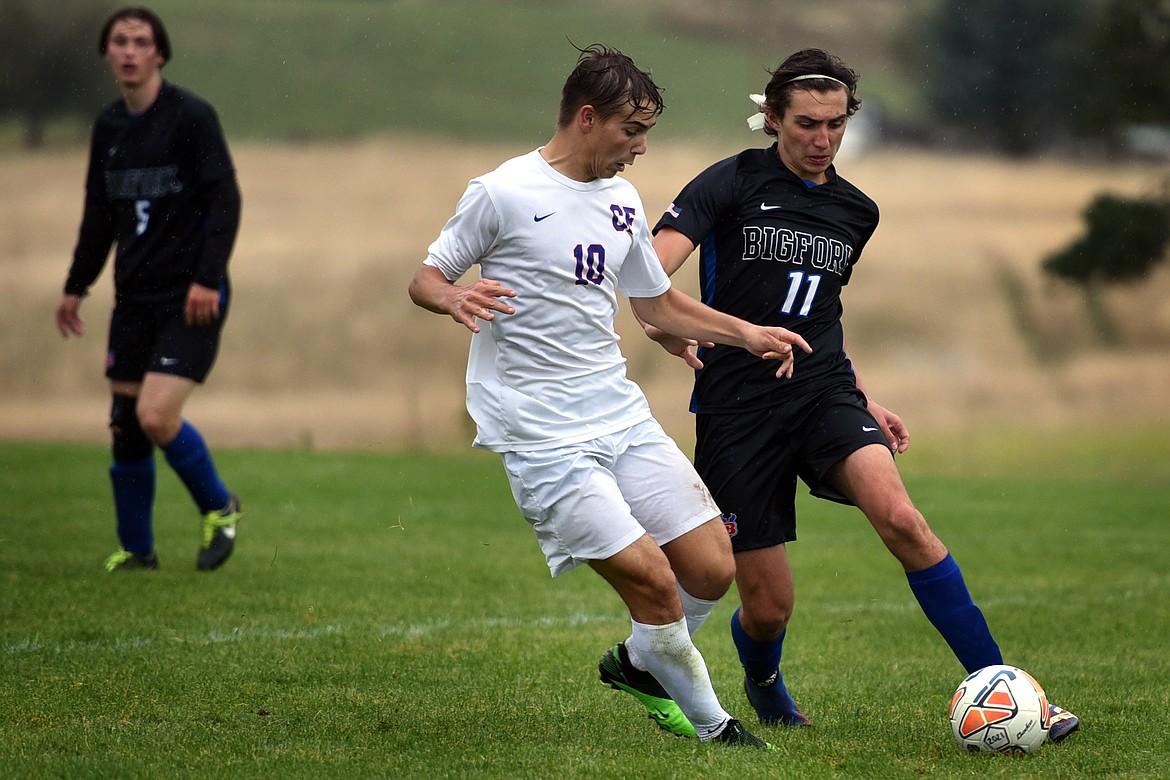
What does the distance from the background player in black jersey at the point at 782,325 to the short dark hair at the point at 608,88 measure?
650mm

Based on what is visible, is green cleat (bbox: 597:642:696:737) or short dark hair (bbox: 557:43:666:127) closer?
short dark hair (bbox: 557:43:666:127)

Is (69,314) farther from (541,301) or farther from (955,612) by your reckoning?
(955,612)

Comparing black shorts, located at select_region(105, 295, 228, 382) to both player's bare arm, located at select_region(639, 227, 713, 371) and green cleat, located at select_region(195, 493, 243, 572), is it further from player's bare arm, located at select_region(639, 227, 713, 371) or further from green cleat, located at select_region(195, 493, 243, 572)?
player's bare arm, located at select_region(639, 227, 713, 371)

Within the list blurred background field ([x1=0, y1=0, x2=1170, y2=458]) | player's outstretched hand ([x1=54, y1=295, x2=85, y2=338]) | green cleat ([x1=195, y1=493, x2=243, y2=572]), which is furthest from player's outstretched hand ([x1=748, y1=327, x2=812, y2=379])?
blurred background field ([x1=0, y1=0, x2=1170, y2=458])

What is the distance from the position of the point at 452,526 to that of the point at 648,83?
265 inches

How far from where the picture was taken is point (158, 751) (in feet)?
14.8

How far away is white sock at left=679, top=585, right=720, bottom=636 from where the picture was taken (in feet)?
16.3

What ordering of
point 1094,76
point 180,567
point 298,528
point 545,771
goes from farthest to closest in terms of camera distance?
point 1094,76 < point 298,528 < point 180,567 < point 545,771

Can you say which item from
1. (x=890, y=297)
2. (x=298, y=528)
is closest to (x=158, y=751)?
(x=298, y=528)

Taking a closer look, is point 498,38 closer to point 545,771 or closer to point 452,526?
point 452,526

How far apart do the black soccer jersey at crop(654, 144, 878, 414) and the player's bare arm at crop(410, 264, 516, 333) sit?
1044 mm

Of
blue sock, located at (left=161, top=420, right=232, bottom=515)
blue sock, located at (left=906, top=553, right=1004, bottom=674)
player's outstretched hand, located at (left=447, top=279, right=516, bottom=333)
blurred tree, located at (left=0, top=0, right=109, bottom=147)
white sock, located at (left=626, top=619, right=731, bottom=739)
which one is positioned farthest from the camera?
blurred tree, located at (left=0, top=0, right=109, bottom=147)

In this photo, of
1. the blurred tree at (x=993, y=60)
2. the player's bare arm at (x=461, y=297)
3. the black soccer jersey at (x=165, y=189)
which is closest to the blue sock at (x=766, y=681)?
the player's bare arm at (x=461, y=297)

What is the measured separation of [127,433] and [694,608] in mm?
4162
